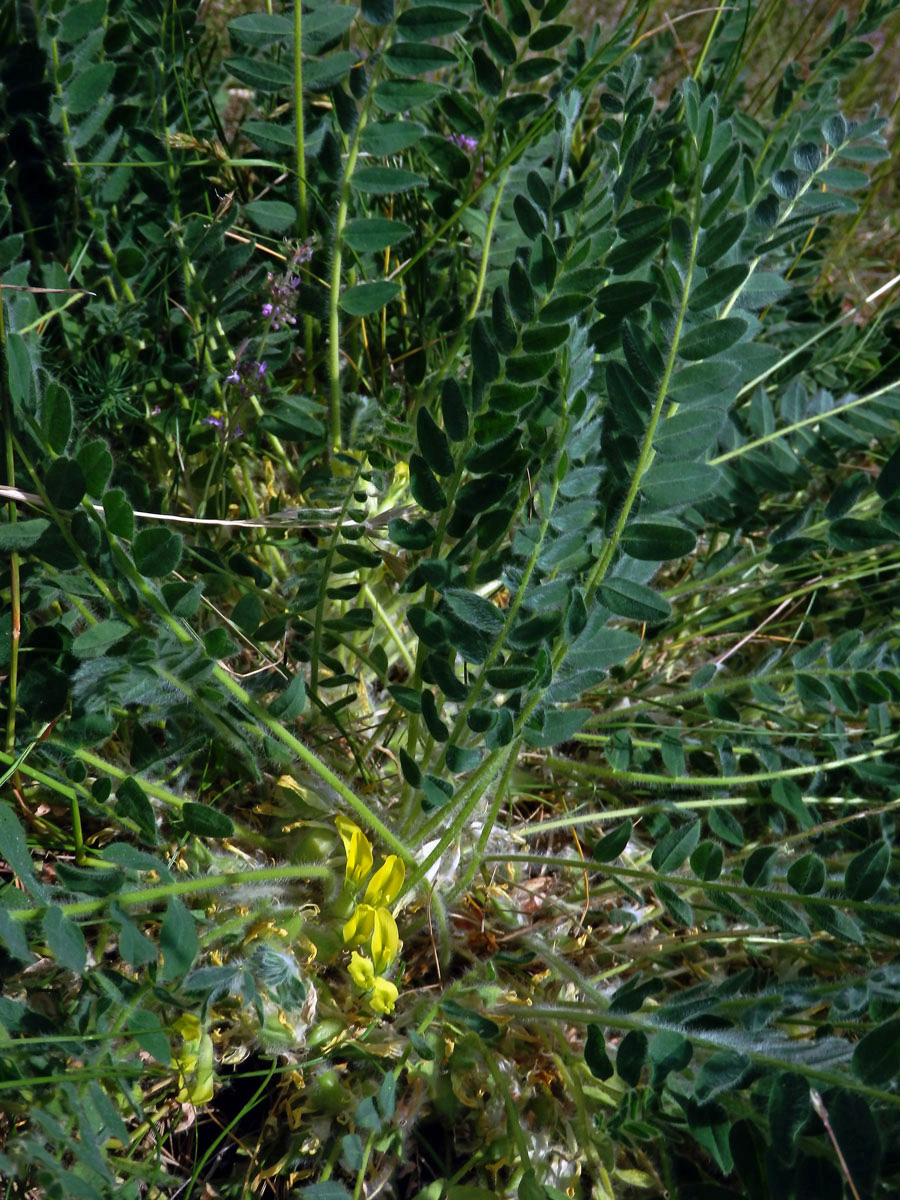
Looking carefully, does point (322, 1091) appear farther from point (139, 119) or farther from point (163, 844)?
point (139, 119)

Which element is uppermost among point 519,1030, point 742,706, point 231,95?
point 231,95

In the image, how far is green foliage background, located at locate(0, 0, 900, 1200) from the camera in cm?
105

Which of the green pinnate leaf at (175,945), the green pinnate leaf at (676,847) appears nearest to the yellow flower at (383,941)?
the green pinnate leaf at (175,945)

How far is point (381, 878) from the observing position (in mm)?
1217

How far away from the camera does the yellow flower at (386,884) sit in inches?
47.8

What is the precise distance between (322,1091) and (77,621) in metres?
0.64

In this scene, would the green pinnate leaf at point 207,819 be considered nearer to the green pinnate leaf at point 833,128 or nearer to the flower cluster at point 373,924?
the flower cluster at point 373,924

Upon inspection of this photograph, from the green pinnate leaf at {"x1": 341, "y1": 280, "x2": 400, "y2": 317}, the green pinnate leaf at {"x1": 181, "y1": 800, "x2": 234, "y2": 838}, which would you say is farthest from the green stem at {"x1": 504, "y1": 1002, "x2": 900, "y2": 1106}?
the green pinnate leaf at {"x1": 341, "y1": 280, "x2": 400, "y2": 317}

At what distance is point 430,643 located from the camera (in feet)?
3.95

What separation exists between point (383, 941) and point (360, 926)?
0.10 ft

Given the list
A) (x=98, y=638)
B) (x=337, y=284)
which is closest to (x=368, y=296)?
(x=337, y=284)

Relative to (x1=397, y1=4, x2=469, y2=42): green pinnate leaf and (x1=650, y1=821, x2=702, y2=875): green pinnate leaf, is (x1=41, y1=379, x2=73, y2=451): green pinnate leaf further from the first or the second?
(x1=650, y1=821, x2=702, y2=875): green pinnate leaf

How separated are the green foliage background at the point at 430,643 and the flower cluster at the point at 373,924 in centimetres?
4

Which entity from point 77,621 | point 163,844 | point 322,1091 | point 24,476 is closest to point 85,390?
point 77,621
